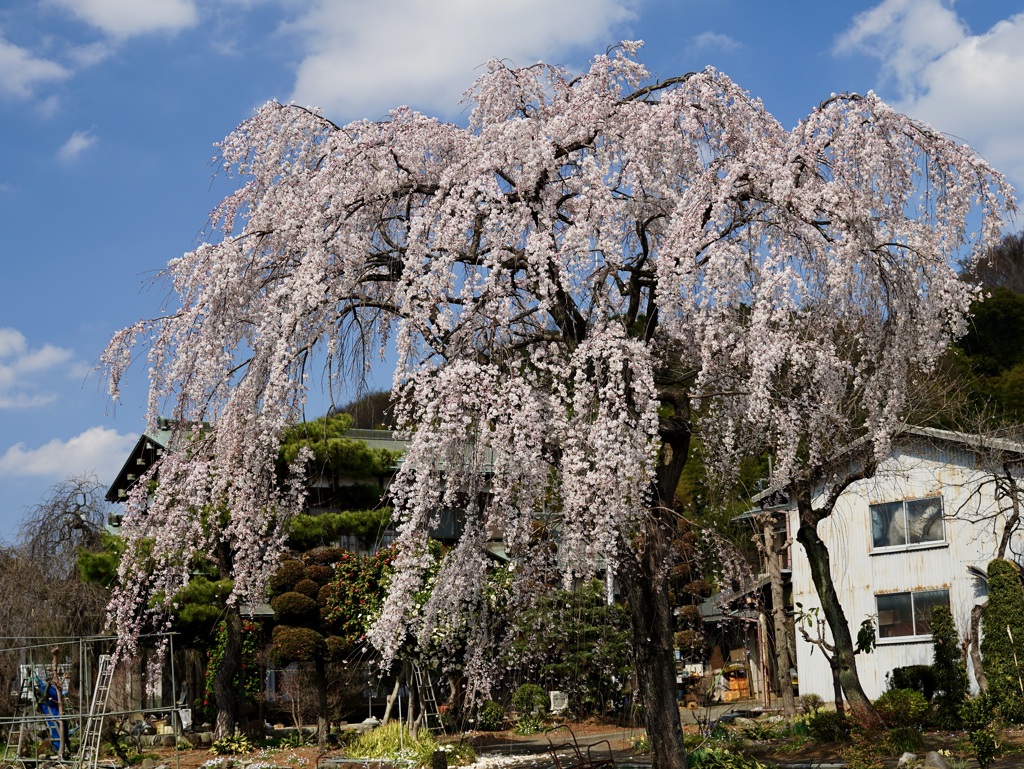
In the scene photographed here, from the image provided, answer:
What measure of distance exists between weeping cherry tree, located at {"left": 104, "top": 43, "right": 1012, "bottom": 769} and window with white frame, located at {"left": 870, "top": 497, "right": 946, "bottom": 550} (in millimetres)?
11494

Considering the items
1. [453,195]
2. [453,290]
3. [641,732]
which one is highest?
[453,195]

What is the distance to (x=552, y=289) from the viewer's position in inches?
349

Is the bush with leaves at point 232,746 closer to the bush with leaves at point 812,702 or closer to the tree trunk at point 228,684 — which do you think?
the tree trunk at point 228,684

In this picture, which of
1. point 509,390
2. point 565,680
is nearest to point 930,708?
point 565,680

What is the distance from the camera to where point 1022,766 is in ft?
37.3

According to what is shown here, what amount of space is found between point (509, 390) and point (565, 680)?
1355 cm

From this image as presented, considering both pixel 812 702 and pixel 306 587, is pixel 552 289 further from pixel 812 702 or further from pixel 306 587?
pixel 812 702

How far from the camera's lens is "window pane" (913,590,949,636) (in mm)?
19953

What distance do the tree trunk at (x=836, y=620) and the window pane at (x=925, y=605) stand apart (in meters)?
5.49

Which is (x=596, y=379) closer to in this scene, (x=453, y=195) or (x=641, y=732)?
(x=453, y=195)

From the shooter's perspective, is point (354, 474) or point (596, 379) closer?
point (596, 379)

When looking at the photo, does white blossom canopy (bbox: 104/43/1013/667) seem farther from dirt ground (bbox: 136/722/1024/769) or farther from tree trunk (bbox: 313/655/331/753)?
tree trunk (bbox: 313/655/331/753)

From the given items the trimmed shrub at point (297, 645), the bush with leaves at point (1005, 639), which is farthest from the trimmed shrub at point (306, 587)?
the bush with leaves at point (1005, 639)

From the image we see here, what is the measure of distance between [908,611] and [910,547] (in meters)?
1.29
